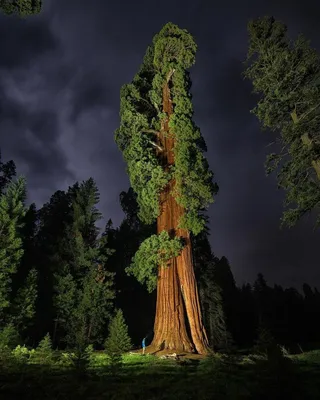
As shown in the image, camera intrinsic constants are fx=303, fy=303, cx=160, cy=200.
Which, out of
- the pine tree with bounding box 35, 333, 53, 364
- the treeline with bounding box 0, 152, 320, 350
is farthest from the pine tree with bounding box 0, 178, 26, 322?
the pine tree with bounding box 35, 333, 53, 364

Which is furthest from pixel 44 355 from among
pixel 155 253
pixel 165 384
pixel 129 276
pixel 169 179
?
pixel 129 276

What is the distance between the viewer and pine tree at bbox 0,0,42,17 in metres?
11.6

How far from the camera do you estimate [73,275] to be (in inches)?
1067

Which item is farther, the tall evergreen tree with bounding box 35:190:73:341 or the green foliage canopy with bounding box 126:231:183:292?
the tall evergreen tree with bounding box 35:190:73:341

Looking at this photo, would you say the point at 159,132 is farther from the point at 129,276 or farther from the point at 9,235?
the point at 129,276

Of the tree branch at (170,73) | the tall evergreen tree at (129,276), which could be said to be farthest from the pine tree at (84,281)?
the tree branch at (170,73)

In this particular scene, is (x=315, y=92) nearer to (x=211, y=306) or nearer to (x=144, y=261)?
(x=144, y=261)

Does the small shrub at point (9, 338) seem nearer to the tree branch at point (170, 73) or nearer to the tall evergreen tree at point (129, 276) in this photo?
the tree branch at point (170, 73)

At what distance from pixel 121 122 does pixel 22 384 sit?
15286 millimetres

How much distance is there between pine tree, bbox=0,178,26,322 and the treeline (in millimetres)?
47

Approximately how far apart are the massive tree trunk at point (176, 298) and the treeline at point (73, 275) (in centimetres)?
308

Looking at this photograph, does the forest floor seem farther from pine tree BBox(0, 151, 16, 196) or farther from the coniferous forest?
pine tree BBox(0, 151, 16, 196)

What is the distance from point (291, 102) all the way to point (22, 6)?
40.7 feet

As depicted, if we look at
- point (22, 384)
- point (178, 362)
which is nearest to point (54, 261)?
point (178, 362)
